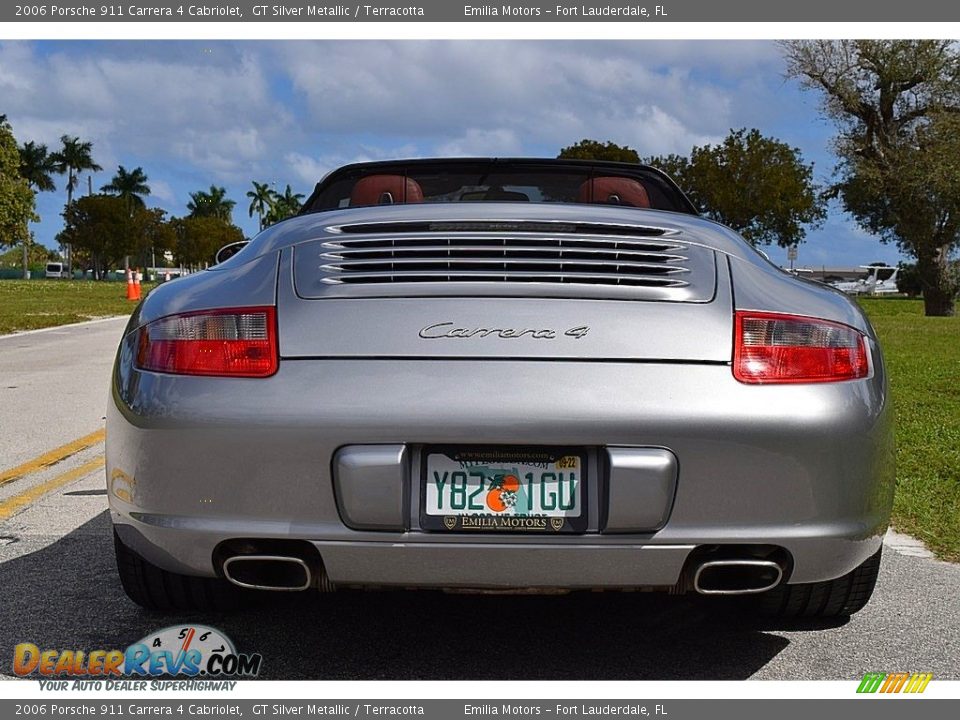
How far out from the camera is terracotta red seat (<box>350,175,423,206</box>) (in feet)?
13.7

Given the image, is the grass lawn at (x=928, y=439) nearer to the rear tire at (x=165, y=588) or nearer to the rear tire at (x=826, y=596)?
the rear tire at (x=826, y=596)

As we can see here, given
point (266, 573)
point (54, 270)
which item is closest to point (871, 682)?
point (266, 573)

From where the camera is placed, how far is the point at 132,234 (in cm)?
9425

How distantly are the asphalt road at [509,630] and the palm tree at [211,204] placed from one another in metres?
140

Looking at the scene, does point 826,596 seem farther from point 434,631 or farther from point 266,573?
point 266,573

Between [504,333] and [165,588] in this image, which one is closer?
[504,333]

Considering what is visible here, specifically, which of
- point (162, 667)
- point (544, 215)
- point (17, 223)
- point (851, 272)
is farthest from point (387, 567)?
point (851, 272)

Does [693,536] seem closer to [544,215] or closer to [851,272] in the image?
[544,215]

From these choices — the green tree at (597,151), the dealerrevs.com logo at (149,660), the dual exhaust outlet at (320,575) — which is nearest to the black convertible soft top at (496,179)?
the dealerrevs.com logo at (149,660)

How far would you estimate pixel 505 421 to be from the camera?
256cm

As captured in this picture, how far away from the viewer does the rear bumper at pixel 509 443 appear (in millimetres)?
2574

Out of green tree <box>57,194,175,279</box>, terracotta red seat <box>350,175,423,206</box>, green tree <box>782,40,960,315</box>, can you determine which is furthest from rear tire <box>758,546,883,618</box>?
green tree <box>57,194,175,279</box>

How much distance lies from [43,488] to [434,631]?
9.67 feet

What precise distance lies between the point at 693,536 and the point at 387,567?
72cm
